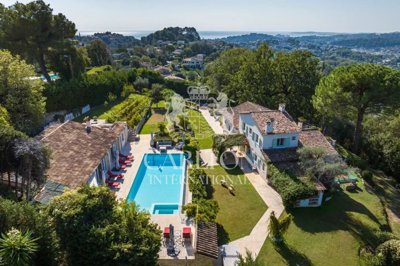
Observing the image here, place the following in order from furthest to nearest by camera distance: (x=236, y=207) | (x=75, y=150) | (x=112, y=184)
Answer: (x=112, y=184) → (x=75, y=150) → (x=236, y=207)

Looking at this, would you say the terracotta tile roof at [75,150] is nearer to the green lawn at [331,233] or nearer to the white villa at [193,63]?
the green lawn at [331,233]

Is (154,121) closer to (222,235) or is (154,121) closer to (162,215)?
(162,215)

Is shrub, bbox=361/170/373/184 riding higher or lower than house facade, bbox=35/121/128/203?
lower

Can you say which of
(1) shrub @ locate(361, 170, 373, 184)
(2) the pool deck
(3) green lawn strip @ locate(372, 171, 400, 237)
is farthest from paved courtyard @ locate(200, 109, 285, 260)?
(1) shrub @ locate(361, 170, 373, 184)

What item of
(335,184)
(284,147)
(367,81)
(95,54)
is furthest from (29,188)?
(95,54)

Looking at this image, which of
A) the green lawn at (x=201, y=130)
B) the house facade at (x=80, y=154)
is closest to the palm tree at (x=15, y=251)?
the house facade at (x=80, y=154)

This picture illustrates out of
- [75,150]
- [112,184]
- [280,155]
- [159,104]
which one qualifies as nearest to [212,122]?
[159,104]

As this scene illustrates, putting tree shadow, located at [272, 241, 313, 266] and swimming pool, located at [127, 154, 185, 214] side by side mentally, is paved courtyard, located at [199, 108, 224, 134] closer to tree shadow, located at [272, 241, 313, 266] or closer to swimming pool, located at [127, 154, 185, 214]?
swimming pool, located at [127, 154, 185, 214]
